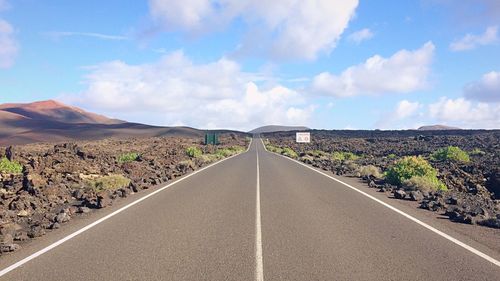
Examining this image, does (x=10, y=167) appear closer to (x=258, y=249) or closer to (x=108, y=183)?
(x=108, y=183)

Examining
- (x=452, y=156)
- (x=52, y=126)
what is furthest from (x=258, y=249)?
(x=52, y=126)

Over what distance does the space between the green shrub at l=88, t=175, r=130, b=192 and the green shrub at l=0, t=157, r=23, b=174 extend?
5.41m

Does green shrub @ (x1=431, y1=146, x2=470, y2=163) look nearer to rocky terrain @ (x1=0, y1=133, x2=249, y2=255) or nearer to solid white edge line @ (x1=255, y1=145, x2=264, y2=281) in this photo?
rocky terrain @ (x1=0, y1=133, x2=249, y2=255)

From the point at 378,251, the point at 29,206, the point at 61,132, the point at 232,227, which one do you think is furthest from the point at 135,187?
the point at 61,132

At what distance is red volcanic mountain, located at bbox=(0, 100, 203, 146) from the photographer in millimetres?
101750

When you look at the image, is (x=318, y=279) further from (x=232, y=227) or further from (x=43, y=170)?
(x=43, y=170)

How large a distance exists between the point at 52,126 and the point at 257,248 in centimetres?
13165

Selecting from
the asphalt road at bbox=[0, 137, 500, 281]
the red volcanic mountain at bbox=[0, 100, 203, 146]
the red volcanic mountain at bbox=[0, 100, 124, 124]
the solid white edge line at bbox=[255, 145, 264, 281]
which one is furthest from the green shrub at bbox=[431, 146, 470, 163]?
A: the red volcanic mountain at bbox=[0, 100, 124, 124]

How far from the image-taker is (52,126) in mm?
130250

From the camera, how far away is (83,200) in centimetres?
1620

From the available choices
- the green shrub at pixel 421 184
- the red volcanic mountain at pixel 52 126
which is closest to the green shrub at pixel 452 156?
the green shrub at pixel 421 184

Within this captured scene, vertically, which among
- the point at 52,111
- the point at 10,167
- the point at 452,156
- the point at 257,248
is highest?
the point at 52,111

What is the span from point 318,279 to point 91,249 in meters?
4.24

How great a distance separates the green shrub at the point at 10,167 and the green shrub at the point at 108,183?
5.41m
